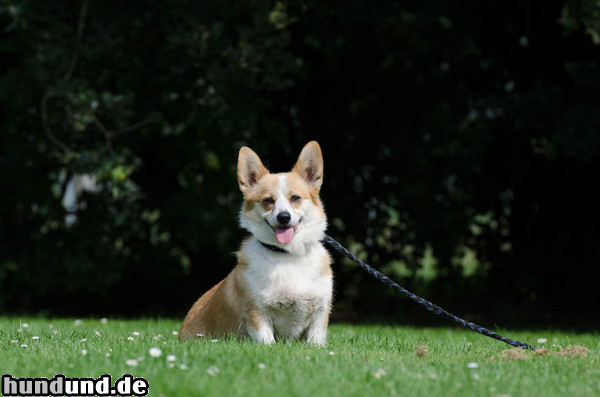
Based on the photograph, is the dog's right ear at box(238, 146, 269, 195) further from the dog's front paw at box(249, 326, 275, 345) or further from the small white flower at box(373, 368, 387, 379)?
the small white flower at box(373, 368, 387, 379)

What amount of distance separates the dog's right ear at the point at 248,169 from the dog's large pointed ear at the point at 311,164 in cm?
25

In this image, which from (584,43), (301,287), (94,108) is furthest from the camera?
(584,43)

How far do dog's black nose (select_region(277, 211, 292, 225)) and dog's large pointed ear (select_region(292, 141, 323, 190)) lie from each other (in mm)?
475

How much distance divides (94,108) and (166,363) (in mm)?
4963

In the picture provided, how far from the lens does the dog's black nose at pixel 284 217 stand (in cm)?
477

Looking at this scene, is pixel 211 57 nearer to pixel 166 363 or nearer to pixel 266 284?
pixel 266 284

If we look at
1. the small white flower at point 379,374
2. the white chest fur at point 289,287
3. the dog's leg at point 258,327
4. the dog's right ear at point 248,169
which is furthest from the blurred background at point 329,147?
the small white flower at point 379,374

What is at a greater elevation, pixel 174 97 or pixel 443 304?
pixel 174 97

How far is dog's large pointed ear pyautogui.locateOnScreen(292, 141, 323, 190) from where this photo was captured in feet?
16.9

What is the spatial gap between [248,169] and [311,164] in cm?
45

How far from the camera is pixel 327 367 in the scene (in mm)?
4180

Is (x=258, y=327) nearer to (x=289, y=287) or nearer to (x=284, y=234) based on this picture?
(x=289, y=287)

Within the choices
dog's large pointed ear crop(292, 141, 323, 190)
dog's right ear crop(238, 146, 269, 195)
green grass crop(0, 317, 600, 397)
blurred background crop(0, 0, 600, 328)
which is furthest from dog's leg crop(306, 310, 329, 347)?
blurred background crop(0, 0, 600, 328)

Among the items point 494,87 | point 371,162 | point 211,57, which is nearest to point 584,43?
point 494,87
